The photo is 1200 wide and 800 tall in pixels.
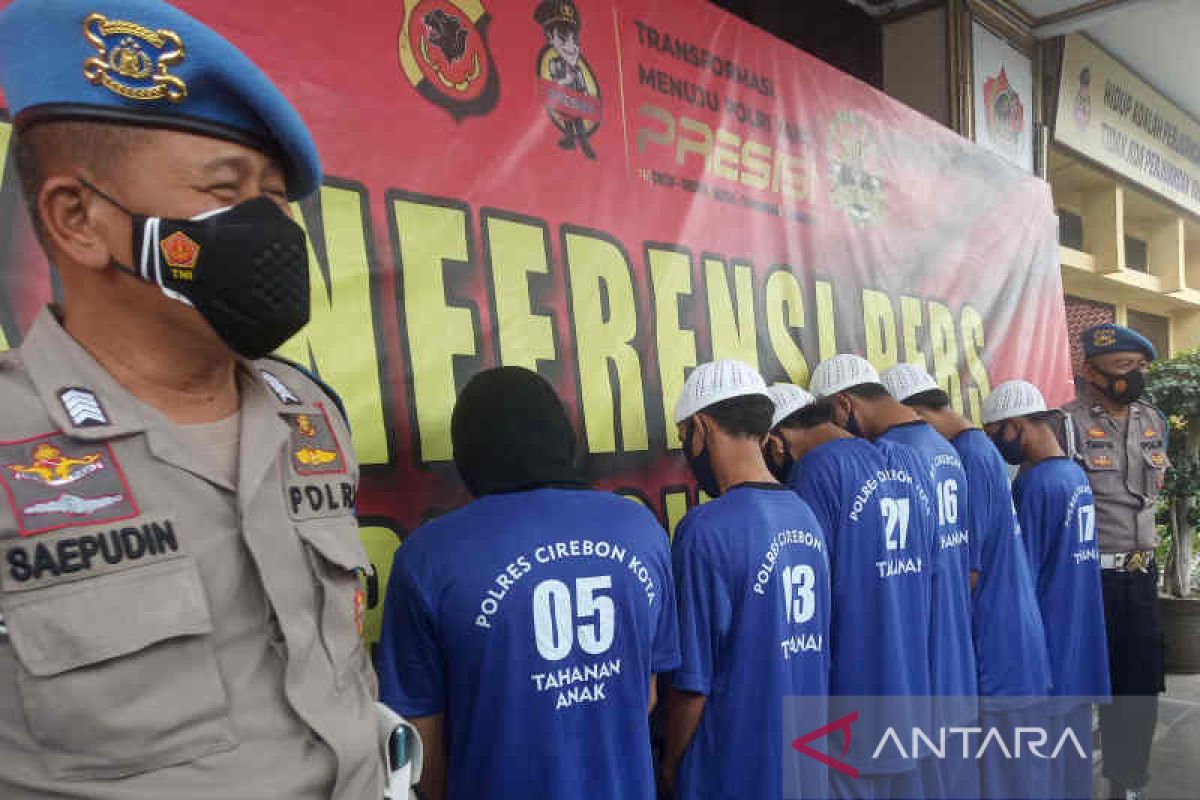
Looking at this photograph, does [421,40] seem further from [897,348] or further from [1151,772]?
[1151,772]

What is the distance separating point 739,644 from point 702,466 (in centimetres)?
Answer: 48

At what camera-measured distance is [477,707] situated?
1.40 metres

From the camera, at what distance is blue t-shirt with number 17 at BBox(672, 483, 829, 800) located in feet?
5.93

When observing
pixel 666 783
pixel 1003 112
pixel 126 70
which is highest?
pixel 1003 112

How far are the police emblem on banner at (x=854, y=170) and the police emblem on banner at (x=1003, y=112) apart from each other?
5.03 ft

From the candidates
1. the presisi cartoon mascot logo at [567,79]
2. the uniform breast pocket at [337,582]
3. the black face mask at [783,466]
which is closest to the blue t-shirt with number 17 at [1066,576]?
the black face mask at [783,466]

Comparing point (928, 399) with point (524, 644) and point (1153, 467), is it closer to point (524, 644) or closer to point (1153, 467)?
point (1153, 467)

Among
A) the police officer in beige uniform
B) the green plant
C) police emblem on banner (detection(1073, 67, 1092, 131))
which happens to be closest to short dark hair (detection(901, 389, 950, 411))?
the green plant

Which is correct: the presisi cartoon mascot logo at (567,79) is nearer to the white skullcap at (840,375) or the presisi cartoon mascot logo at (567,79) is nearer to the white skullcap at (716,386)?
the white skullcap at (716,386)

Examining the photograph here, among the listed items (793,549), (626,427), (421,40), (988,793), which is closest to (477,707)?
(793,549)

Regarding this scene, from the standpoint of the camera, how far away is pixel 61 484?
0.80 metres

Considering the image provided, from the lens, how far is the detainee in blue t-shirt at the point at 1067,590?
3158 mm

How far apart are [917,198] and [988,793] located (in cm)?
230

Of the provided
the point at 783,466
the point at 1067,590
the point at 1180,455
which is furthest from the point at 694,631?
the point at 1180,455
